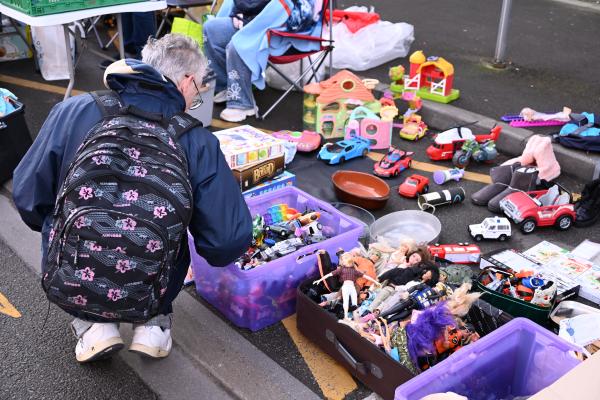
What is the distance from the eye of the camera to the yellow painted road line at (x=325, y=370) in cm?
271

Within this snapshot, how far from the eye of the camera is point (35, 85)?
6.48m

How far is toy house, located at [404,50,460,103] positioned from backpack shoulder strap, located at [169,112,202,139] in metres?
3.52

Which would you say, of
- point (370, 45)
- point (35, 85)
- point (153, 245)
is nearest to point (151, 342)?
point (153, 245)

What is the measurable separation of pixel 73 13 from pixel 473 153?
3064 millimetres

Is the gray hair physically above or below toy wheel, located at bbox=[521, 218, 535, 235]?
above

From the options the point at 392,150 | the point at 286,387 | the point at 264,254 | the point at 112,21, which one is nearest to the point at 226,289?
the point at 264,254

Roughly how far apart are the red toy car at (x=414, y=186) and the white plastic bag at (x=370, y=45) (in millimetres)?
2485

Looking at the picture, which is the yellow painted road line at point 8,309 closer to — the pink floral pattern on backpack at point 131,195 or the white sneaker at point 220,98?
the pink floral pattern on backpack at point 131,195

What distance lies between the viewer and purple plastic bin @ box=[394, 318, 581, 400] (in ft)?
7.55

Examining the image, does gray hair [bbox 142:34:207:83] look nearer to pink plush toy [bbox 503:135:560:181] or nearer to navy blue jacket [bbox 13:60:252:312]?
navy blue jacket [bbox 13:60:252:312]

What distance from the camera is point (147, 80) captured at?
2.37m

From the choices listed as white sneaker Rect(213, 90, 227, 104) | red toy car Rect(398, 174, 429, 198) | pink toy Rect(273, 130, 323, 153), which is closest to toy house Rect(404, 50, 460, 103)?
pink toy Rect(273, 130, 323, 153)

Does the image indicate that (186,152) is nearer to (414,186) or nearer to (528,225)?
(414,186)

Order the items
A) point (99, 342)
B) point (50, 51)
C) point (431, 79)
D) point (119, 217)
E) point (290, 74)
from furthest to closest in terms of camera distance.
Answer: point (50, 51)
point (290, 74)
point (431, 79)
point (99, 342)
point (119, 217)
